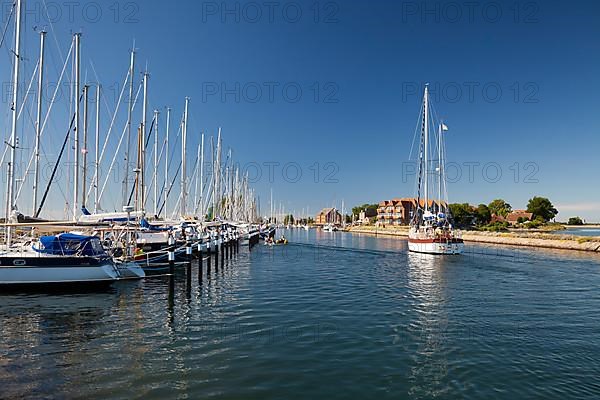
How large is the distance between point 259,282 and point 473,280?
16.0m

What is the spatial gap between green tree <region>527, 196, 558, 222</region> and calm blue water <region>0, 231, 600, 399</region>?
165075 mm

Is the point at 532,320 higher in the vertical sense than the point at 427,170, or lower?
lower

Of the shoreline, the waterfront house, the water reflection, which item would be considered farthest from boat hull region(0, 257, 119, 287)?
the waterfront house

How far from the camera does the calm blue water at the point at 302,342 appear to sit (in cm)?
1077

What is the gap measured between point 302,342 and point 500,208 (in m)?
197

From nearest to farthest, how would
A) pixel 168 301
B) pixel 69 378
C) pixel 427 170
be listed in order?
pixel 69 378
pixel 168 301
pixel 427 170

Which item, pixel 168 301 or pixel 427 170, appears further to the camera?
pixel 427 170

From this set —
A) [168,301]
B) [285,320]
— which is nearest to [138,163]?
[168,301]

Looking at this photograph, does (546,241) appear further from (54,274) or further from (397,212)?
(397,212)

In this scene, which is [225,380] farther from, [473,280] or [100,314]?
[473,280]

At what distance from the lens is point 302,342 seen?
576 inches

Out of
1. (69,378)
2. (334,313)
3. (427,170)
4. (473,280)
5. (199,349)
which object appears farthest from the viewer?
(427,170)

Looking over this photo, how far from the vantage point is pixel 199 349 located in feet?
45.0

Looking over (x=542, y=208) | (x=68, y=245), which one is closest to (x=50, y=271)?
(x=68, y=245)
